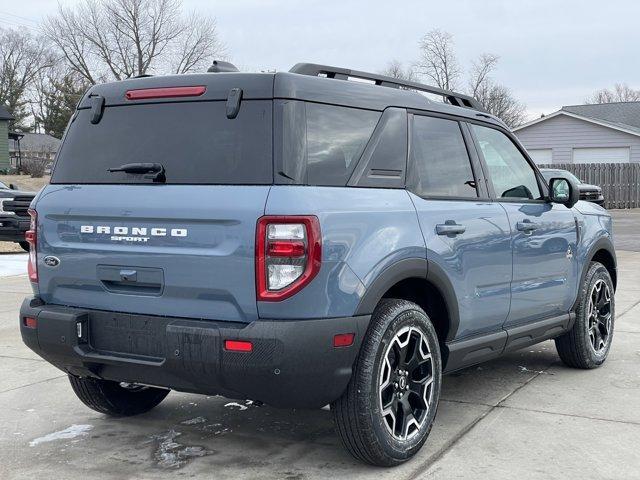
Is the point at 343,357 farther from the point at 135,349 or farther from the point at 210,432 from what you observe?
the point at 210,432

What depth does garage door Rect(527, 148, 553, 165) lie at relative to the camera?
3658cm

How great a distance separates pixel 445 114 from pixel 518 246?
3.17 feet

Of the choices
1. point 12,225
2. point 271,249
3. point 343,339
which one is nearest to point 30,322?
point 271,249

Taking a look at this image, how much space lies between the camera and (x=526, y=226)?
511 centimetres

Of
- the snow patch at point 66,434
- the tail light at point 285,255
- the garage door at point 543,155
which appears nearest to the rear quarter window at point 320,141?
the tail light at point 285,255

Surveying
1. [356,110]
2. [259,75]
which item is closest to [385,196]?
[356,110]

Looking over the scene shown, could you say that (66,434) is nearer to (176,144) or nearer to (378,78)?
(176,144)

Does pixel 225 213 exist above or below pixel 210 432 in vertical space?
above

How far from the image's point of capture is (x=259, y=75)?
148 inches

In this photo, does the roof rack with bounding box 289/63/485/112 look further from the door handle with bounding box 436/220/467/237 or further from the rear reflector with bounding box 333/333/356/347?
the rear reflector with bounding box 333/333/356/347

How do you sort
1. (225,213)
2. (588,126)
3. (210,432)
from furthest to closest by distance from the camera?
(588,126) < (210,432) < (225,213)

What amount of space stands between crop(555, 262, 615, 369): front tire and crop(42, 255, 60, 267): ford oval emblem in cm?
374

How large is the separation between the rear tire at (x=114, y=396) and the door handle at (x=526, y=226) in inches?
98.3

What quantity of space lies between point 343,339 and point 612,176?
102ft
